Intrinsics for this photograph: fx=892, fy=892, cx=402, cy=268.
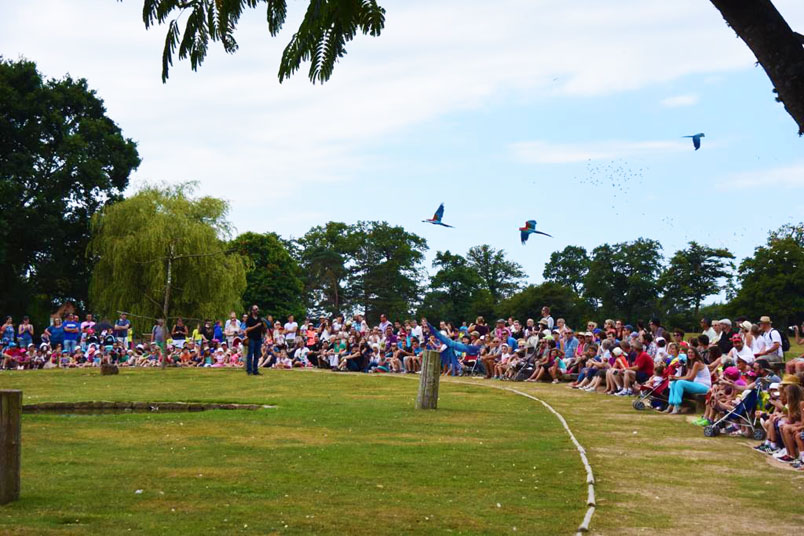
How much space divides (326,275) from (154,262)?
60.4 meters

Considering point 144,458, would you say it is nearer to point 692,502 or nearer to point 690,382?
point 692,502

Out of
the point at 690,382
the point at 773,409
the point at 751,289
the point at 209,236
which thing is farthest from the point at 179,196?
the point at 751,289

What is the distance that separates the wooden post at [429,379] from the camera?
1662 cm

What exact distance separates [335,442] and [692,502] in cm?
512

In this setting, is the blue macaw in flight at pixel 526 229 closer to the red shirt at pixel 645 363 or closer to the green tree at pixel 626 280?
the red shirt at pixel 645 363

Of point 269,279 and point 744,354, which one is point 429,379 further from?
point 269,279

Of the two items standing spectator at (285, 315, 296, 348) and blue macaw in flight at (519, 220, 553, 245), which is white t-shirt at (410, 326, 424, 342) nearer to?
standing spectator at (285, 315, 296, 348)

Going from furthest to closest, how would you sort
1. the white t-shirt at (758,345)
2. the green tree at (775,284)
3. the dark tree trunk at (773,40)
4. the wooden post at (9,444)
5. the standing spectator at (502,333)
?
the green tree at (775,284), the standing spectator at (502,333), the white t-shirt at (758,345), the wooden post at (9,444), the dark tree trunk at (773,40)

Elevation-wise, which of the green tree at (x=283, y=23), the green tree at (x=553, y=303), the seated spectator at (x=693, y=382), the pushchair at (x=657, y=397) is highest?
the green tree at (x=553, y=303)

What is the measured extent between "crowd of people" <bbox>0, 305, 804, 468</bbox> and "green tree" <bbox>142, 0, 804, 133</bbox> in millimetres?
7029

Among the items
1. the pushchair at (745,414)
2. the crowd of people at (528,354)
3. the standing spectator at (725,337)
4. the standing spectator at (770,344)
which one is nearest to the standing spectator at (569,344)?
the crowd of people at (528,354)

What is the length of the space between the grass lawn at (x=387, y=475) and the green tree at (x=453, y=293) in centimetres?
8476

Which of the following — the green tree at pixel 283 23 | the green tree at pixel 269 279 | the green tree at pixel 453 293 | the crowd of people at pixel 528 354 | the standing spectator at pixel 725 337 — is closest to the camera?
the green tree at pixel 283 23

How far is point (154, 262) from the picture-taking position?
46.8 meters
